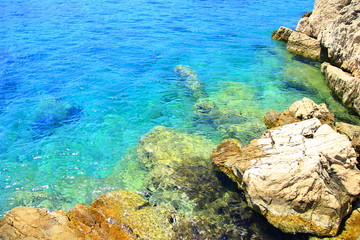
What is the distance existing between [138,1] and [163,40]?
1540 centimetres

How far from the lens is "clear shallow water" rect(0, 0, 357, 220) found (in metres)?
11.6

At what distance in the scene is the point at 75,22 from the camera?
94.5ft

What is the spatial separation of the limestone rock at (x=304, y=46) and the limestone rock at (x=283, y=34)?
170 centimetres

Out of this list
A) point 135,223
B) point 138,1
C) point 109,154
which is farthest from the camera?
point 138,1

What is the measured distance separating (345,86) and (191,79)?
28.5ft

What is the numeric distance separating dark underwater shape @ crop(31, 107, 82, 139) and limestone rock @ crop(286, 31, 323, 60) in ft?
57.0

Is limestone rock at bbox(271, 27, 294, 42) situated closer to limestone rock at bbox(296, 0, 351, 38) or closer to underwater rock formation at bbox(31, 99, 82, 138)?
limestone rock at bbox(296, 0, 351, 38)

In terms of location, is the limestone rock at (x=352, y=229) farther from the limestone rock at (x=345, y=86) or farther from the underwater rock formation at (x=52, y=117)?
the underwater rock formation at (x=52, y=117)

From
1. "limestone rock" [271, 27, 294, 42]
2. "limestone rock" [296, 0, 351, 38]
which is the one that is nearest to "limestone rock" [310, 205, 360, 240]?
"limestone rock" [296, 0, 351, 38]

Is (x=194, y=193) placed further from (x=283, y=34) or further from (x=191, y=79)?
(x=283, y=34)

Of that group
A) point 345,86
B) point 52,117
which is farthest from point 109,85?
Result: point 345,86

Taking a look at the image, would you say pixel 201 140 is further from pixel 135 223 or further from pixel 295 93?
pixel 295 93

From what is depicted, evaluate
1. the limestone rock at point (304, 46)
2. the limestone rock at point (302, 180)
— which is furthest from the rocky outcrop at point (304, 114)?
the limestone rock at point (304, 46)

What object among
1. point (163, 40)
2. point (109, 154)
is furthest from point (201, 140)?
point (163, 40)
